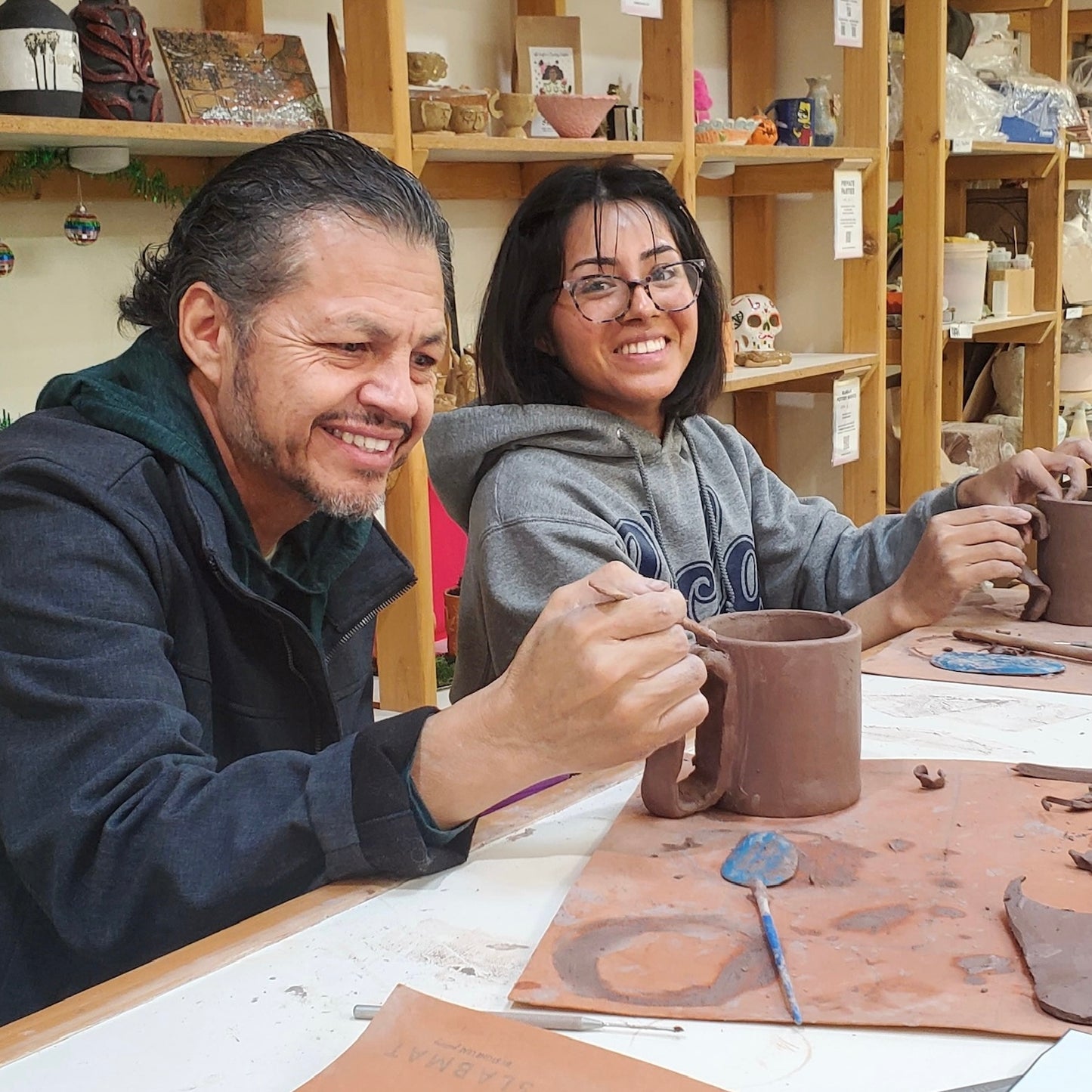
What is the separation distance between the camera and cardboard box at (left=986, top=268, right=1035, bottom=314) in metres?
3.86

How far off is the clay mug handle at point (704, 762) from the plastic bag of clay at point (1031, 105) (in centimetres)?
320

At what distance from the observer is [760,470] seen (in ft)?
6.51

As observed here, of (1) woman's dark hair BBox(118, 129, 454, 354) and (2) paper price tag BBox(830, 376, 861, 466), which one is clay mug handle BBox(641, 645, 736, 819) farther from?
(2) paper price tag BBox(830, 376, 861, 466)

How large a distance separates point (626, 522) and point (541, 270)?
349 mm

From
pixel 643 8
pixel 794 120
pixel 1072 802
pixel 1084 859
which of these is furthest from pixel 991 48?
pixel 1084 859

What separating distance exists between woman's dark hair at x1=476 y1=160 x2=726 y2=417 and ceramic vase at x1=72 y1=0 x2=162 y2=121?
0.59m

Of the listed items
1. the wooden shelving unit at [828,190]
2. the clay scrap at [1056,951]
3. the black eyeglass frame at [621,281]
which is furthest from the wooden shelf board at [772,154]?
the clay scrap at [1056,951]

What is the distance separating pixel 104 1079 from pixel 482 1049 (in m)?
0.20

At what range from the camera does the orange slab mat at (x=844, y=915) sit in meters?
0.77

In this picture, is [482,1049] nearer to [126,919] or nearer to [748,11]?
[126,919]

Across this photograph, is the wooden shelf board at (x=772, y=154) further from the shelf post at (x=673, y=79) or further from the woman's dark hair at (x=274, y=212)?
the woman's dark hair at (x=274, y=212)

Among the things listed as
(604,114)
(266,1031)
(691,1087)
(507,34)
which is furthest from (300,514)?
(507,34)

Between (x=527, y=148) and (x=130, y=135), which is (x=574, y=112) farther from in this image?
(x=130, y=135)

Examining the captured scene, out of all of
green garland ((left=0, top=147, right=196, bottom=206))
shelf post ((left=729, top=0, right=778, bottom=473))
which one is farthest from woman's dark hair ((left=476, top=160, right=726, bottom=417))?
shelf post ((left=729, top=0, right=778, bottom=473))
